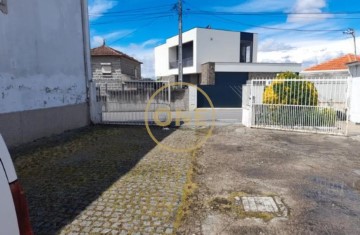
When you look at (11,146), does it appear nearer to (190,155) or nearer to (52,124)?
(52,124)

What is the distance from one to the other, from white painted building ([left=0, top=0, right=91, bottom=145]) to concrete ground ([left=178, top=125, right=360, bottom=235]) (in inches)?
209

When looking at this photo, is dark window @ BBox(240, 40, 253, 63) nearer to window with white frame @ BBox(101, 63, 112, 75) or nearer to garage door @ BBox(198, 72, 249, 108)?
garage door @ BBox(198, 72, 249, 108)

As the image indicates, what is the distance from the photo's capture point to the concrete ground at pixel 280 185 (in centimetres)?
323

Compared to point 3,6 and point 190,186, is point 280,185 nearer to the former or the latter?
point 190,186

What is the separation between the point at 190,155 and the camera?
6.58 m

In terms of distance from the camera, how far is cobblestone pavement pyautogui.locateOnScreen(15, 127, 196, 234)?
326cm

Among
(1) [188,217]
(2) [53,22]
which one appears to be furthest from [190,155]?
(2) [53,22]

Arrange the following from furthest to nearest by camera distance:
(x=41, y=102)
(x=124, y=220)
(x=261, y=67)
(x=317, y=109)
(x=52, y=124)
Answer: (x=261, y=67)
(x=317, y=109)
(x=52, y=124)
(x=41, y=102)
(x=124, y=220)

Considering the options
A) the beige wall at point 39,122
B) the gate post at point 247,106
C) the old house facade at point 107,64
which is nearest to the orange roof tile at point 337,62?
the gate post at point 247,106

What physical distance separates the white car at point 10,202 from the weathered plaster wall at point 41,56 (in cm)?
631

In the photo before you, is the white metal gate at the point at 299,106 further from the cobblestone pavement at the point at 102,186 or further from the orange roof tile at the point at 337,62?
the orange roof tile at the point at 337,62

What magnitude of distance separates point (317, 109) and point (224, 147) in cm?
428

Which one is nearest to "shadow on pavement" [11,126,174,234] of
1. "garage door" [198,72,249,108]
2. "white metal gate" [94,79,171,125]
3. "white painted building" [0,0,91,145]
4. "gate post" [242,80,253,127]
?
"white painted building" [0,0,91,145]

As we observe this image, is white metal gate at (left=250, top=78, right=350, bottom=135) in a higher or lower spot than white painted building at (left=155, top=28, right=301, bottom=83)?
lower
